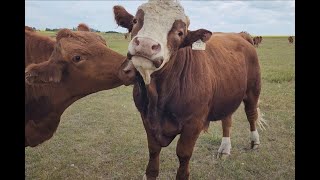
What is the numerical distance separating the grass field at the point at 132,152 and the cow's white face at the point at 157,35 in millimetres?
2421

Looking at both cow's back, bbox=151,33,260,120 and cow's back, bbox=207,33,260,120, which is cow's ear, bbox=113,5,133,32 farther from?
cow's back, bbox=207,33,260,120

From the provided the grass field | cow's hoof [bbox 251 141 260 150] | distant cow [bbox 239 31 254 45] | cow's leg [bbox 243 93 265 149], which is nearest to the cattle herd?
the grass field

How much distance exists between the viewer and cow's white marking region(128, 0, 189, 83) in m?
3.38

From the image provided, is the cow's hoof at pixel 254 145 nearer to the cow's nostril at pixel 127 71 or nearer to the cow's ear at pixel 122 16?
the cow's ear at pixel 122 16

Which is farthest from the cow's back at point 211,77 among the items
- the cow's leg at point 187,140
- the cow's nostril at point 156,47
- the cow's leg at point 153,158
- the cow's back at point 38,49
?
the cow's back at point 38,49

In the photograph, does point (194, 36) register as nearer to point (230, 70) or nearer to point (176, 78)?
point (176, 78)

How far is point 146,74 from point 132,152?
119 inches

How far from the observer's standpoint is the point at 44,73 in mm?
3434

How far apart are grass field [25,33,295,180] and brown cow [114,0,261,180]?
96cm

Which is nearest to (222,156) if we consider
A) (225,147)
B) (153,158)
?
(225,147)

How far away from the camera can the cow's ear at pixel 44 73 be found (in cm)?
335

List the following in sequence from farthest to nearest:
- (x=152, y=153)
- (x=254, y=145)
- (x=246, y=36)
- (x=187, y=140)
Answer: (x=246, y=36)
(x=254, y=145)
(x=152, y=153)
(x=187, y=140)
